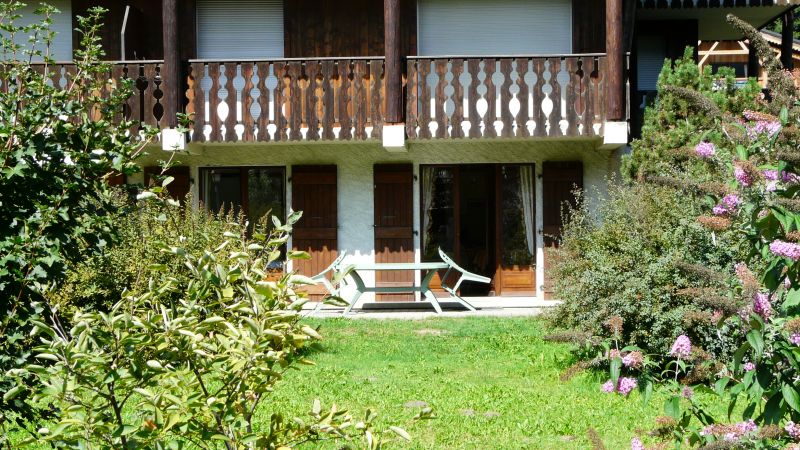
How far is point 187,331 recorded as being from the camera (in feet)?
9.58

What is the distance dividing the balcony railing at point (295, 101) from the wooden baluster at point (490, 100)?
1.58 metres

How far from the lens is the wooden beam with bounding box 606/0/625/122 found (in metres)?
13.6

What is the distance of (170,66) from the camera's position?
→ 14.0 metres

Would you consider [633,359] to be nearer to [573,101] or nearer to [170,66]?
[573,101]

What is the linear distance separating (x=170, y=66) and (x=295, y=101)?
1956mm

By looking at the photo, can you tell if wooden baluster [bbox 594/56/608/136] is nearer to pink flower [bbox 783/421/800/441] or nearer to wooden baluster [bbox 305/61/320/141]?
wooden baluster [bbox 305/61/320/141]

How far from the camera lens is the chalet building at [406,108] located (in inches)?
549

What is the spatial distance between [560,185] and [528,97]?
197 centimetres

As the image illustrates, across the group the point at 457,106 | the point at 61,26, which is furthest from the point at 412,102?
the point at 61,26

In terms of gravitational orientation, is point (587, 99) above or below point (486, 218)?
above

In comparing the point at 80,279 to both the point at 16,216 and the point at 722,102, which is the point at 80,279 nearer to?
the point at 16,216

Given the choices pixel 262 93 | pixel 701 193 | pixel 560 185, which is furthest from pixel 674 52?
pixel 701 193

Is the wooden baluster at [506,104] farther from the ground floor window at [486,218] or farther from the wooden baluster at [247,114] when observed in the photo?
the wooden baluster at [247,114]

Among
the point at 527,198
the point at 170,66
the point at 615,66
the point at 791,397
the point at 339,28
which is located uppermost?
the point at 339,28
